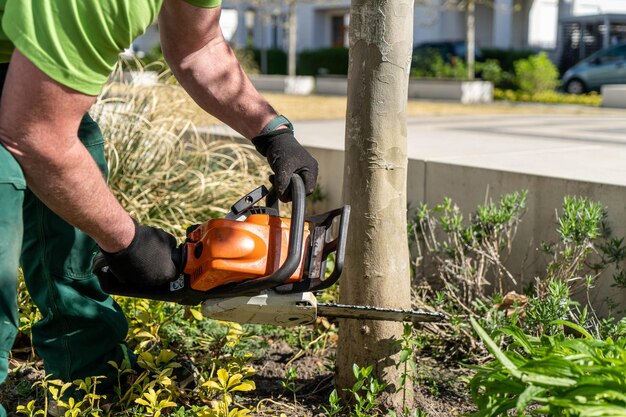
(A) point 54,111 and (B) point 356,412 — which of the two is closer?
(A) point 54,111

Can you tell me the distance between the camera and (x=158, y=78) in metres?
5.82

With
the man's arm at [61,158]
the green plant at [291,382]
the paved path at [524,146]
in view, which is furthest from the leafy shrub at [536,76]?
the man's arm at [61,158]

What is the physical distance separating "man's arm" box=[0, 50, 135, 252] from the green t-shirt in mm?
32

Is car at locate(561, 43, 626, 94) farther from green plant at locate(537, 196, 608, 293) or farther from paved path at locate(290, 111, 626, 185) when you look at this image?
green plant at locate(537, 196, 608, 293)

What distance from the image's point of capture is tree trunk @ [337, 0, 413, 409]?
253cm

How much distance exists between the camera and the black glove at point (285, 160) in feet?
7.84

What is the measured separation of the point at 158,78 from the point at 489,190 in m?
2.93

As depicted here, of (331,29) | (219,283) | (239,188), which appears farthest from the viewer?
(331,29)

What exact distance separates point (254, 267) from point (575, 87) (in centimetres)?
1963

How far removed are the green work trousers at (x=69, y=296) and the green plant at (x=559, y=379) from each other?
1258mm

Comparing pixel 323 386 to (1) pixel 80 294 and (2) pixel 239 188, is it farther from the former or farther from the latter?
(2) pixel 239 188

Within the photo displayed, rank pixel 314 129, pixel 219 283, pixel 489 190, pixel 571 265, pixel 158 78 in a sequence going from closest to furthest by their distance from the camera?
pixel 219 283 < pixel 571 265 < pixel 489 190 < pixel 158 78 < pixel 314 129

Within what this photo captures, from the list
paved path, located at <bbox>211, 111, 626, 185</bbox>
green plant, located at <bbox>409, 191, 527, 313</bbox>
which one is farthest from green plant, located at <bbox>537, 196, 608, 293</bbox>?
paved path, located at <bbox>211, 111, 626, 185</bbox>

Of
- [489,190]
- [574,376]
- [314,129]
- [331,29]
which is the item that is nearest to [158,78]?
[314,129]
